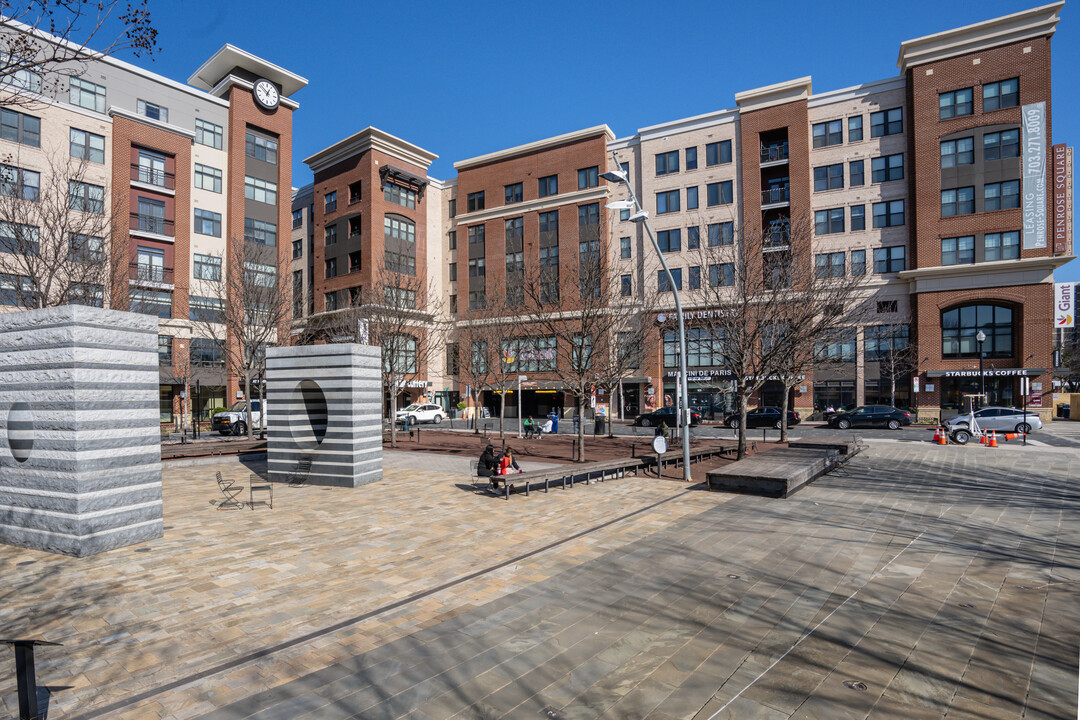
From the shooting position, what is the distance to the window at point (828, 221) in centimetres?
4462

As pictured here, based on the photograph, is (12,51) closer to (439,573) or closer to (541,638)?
(439,573)

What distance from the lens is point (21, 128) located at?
111ft

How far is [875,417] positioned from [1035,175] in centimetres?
2152

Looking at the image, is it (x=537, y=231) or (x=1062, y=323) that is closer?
(x=1062, y=323)

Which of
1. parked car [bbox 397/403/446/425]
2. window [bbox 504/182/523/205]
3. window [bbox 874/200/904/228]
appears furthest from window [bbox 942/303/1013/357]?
parked car [bbox 397/403/446/425]

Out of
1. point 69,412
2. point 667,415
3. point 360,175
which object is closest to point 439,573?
point 69,412

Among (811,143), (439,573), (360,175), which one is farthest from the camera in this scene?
(360,175)

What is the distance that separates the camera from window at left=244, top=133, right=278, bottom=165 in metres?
46.3

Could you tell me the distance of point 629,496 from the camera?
41.9 ft

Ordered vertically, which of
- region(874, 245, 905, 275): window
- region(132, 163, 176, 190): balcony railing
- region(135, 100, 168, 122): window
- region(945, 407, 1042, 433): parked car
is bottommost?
region(945, 407, 1042, 433): parked car

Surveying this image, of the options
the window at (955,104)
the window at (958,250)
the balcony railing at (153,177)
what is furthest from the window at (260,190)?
the window at (958,250)

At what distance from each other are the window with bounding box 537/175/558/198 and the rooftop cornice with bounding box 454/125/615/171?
3.03m

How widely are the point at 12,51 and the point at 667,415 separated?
34648mm

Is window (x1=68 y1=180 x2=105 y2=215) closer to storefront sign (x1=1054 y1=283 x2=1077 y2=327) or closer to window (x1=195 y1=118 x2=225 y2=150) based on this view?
window (x1=195 y1=118 x2=225 y2=150)
